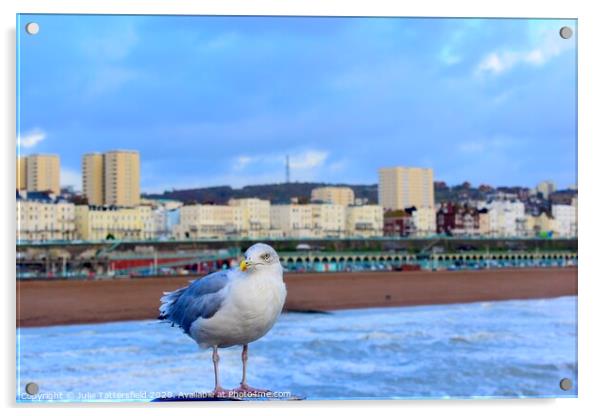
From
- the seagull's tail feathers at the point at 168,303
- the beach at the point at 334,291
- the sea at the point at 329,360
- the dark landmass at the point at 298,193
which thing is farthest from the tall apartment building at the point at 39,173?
the seagull's tail feathers at the point at 168,303

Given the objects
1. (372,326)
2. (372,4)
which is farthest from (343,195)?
(372,4)

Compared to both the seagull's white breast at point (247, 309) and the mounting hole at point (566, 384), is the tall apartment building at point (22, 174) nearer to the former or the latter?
the seagull's white breast at point (247, 309)

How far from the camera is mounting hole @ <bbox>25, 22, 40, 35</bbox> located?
4.19 meters

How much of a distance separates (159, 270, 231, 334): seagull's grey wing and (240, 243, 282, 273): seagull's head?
0.17 metres

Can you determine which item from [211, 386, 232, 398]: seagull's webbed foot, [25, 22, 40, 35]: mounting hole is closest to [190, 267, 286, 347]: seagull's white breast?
[211, 386, 232, 398]: seagull's webbed foot

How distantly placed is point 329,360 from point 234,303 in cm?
308

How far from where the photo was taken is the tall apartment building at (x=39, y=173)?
187 inches

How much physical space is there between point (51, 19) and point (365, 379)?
263 centimetres

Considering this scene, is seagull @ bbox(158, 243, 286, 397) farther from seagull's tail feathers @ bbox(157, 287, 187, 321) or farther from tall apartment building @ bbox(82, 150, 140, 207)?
tall apartment building @ bbox(82, 150, 140, 207)

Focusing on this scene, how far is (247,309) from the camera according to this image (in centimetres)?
318

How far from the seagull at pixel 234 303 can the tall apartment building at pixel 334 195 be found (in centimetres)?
320

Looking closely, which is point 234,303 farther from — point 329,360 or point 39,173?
point 329,360

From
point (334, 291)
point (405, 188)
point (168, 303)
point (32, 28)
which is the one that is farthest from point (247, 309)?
point (334, 291)

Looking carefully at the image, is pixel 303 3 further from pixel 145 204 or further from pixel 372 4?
pixel 145 204
